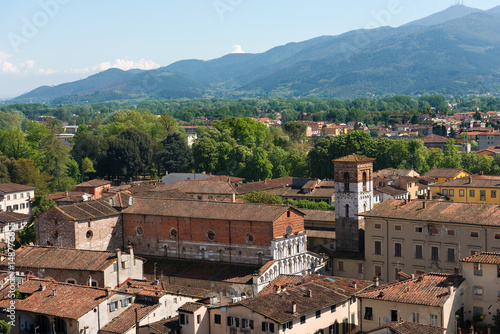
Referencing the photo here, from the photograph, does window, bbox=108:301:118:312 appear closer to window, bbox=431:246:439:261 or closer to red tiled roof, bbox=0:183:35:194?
window, bbox=431:246:439:261

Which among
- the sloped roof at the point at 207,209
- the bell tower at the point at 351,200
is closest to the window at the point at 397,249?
the bell tower at the point at 351,200

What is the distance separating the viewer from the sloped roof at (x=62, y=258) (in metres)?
37.1

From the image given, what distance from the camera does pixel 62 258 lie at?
3878 cm

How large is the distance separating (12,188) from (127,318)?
1795 inches

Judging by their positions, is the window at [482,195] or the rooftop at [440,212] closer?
the rooftop at [440,212]


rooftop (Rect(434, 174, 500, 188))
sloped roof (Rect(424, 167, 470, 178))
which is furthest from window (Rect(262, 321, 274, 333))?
sloped roof (Rect(424, 167, 470, 178))

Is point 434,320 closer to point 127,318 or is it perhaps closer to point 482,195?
point 127,318

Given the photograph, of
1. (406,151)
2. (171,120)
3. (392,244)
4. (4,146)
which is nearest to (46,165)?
(4,146)

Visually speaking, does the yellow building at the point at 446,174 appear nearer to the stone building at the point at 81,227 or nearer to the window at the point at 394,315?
the stone building at the point at 81,227

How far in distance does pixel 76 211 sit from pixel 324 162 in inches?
1843

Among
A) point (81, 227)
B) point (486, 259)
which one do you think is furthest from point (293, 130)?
point (486, 259)

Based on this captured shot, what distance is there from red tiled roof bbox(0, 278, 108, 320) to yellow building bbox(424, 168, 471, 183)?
5104cm

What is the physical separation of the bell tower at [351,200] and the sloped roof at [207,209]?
674 cm

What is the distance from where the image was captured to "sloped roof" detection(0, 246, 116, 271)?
37.1 metres
